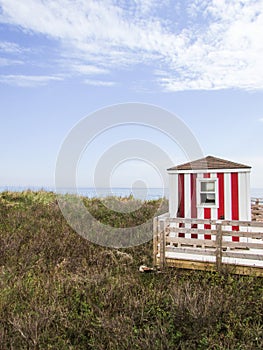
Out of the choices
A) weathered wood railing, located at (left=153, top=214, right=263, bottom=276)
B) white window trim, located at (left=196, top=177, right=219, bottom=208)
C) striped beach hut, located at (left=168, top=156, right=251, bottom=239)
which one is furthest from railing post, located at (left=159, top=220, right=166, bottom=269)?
white window trim, located at (left=196, top=177, right=219, bottom=208)

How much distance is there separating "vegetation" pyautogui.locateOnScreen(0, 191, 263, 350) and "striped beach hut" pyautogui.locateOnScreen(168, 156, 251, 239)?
173 centimetres

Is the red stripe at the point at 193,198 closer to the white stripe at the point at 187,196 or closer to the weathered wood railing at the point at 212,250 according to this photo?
the white stripe at the point at 187,196

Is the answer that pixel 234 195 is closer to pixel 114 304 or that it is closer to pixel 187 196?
pixel 187 196

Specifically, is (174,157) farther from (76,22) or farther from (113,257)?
(76,22)

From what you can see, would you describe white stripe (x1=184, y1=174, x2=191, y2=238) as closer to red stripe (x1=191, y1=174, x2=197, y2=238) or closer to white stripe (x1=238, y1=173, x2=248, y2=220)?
red stripe (x1=191, y1=174, x2=197, y2=238)

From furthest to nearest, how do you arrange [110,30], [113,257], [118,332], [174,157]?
[110,30], [174,157], [113,257], [118,332]

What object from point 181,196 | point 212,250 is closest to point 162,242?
point 212,250

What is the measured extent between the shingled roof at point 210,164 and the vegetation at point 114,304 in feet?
8.42

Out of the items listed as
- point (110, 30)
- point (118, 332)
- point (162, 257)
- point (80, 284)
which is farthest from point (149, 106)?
point (118, 332)

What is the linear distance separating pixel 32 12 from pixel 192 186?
9.08 metres

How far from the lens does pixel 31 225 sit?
36.8 feet

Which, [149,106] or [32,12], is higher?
[32,12]

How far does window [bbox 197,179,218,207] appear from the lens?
8.77m

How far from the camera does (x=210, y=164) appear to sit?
8883 mm
